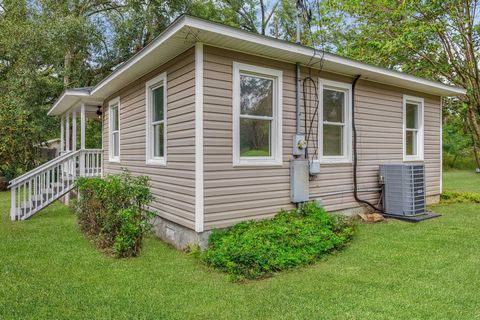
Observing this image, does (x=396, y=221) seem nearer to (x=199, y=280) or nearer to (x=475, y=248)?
(x=475, y=248)

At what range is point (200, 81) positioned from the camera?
4.42 metres

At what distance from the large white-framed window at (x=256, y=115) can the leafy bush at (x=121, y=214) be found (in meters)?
1.40

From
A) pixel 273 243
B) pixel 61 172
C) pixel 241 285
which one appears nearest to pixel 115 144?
pixel 61 172

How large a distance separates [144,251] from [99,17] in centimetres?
1379

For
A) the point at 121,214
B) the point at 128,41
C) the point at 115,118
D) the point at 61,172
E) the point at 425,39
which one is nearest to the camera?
the point at 121,214

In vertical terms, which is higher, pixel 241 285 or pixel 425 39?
pixel 425 39

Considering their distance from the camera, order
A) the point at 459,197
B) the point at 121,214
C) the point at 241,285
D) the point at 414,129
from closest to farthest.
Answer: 1. the point at 241,285
2. the point at 121,214
3. the point at 414,129
4. the point at 459,197

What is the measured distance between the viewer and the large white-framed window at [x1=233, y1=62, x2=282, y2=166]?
4.82 metres

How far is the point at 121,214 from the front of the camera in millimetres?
4242

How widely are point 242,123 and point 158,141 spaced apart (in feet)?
5.62

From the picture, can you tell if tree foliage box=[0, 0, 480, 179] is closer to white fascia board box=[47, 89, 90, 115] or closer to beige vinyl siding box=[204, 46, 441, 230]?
white fascia board box=[47, 89, 90, 115]

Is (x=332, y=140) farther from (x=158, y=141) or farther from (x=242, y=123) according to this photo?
(x=158, y=141)

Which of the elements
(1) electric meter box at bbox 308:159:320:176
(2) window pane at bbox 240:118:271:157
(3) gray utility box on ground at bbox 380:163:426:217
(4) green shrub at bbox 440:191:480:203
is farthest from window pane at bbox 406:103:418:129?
(2) window pane at bbox 240:118:271:157

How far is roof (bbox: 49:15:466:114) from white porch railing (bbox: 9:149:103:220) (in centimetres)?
191
